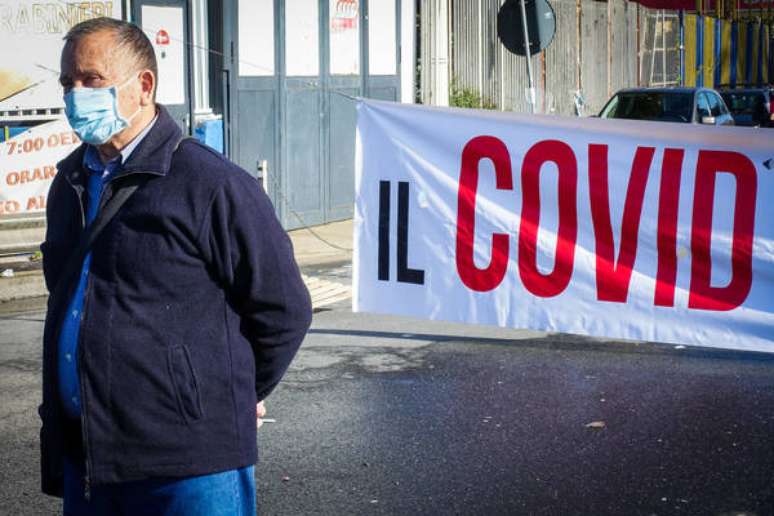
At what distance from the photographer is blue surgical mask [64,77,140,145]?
3.34 metres

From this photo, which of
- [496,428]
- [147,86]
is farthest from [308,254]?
[147,86]

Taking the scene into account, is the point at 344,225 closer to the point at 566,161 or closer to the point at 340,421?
the point at 340,421

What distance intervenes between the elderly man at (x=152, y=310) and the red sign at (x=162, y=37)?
35.6ft

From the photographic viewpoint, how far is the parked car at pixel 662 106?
20.6 metres

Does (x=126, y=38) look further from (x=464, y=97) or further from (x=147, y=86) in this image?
(x=464, y=97)

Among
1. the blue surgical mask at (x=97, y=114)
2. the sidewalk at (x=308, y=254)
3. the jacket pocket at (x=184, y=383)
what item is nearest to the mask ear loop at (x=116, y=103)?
the blue surgical mask at (x=97, y=114)

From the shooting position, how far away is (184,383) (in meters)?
3.25

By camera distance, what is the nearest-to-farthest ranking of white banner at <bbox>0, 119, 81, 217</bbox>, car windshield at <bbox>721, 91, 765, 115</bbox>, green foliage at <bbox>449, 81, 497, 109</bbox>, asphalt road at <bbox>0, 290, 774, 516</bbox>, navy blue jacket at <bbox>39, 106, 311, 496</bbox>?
navy blue jacket at <bbox>39, 106, 311, 496</bbox> < asphalt road at <bbox>0, 290, 774, 516</bbox> < white banner at <bbox>0, 119, 81, 217</bbox> < green foliage at <bbox>449, 81, 497, 109</bbox> < car windshield at <bbox>721, 91, 765, 115</bbox>

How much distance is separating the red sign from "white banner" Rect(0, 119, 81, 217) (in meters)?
1.71

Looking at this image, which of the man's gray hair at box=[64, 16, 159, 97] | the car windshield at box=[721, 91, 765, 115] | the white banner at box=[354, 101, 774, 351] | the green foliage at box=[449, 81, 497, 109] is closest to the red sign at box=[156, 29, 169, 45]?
the green foliage at box=[449, 81, 497, 109]

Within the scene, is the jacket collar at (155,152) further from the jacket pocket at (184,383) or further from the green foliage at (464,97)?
the green foliage at (464,97)

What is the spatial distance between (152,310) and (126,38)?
69cm

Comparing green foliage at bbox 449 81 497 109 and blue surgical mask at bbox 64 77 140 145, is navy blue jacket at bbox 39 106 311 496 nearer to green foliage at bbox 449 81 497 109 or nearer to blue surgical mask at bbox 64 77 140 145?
blue surgical mask at bbox 64 77 140 145

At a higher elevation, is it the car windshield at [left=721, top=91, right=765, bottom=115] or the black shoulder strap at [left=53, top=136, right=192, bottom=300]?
the car windshield at [left=721, top=91, right=765, bottom=115]
